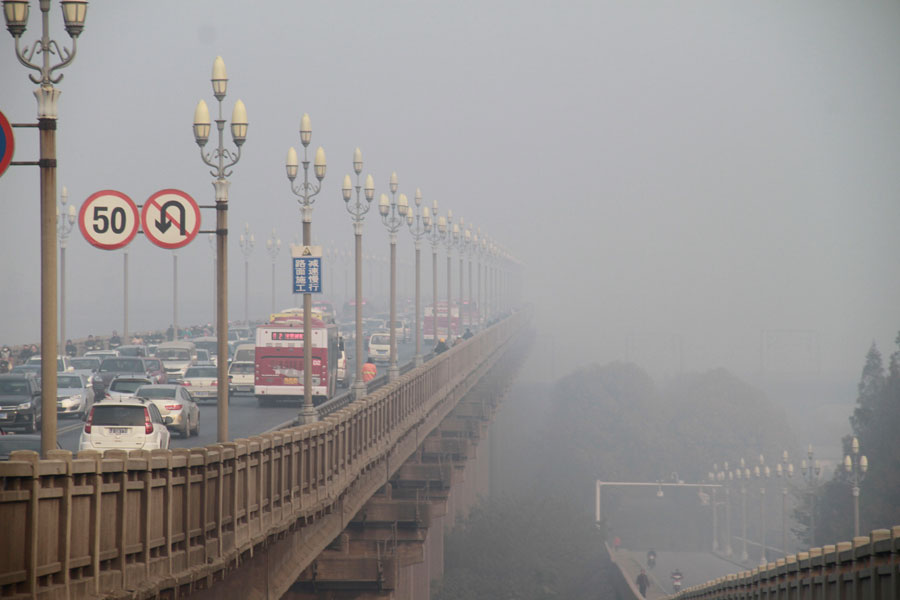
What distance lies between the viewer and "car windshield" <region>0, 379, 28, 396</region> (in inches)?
A: 1531

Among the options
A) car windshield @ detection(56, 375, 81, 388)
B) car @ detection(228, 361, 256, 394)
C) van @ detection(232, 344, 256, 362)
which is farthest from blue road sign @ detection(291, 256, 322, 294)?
van @ detection(232, 344, 256, 362)

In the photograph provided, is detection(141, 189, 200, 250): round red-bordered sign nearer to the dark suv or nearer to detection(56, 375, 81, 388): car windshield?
the dark suv

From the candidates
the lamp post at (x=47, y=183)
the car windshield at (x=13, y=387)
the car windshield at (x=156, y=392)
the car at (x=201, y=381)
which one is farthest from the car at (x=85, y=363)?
the lamp post at (x=47, y=183)

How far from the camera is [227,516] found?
1816 centimetres

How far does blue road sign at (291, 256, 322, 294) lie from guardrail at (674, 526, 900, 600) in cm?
1550

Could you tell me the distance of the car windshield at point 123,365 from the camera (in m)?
54.9

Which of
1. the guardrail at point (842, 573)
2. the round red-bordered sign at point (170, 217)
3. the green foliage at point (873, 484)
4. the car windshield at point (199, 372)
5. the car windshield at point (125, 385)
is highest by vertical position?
the round red-bordered sign at point (170, 217)

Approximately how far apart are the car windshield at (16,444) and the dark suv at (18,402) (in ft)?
38.8

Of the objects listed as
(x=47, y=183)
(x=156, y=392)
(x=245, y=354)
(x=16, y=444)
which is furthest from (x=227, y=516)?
(x=245, y=354)

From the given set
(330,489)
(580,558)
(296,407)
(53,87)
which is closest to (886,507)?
(580,558)

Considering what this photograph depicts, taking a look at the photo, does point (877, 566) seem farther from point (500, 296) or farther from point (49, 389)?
point (500, 296)

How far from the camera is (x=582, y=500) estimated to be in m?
137

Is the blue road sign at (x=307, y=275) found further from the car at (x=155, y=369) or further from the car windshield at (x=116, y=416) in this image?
the car at (x=155, y=369)

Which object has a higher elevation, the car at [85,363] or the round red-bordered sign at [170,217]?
the round red-bordered sign at [170,217]
